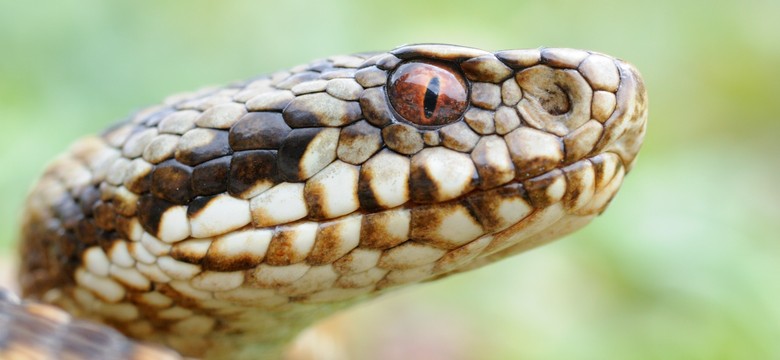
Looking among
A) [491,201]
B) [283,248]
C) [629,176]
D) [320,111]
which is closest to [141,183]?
[283,248]

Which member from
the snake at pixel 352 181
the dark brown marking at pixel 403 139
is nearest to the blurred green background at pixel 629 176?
the snake at pixel 352 181

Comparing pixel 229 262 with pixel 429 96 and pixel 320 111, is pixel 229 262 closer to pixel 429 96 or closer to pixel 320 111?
pixel 320 111

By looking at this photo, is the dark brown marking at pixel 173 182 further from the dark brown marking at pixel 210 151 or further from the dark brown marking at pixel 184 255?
the dark brown marking at pixel 184 255

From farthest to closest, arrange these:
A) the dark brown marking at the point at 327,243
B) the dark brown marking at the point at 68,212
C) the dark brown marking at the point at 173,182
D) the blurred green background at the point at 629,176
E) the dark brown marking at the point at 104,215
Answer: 1. the blurred green background at the point at 629,176
2. the dark brown marking at the point at 68,212
3. the dark brown marking at the point at 104,215
4. the dark brown marking at the point at 173,182
5. the dark brown marking at the point at 327,243

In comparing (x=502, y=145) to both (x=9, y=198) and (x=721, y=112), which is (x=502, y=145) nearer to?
(x=9, y=198)

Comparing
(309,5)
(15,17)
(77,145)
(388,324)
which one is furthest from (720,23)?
(77,145)
